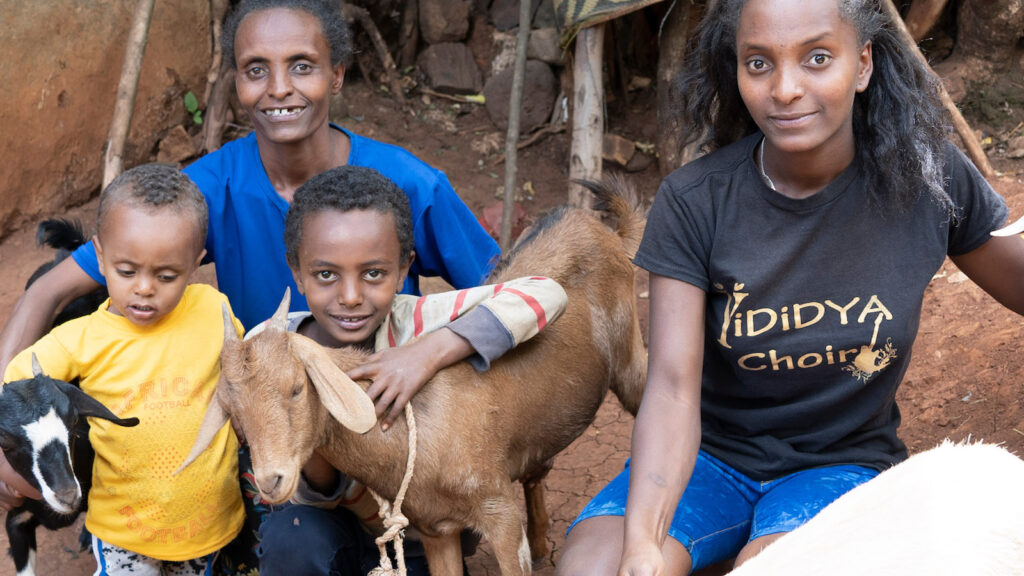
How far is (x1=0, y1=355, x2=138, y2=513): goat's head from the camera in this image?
2.90 metres

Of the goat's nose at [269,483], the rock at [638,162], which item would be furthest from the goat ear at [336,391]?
the rock at [638,162]

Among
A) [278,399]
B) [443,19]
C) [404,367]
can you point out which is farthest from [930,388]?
[443,19]

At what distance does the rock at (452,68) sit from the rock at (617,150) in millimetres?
1496

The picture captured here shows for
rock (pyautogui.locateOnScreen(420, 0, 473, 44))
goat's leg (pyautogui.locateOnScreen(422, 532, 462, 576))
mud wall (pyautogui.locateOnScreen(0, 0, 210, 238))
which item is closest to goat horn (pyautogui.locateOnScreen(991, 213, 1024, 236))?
goat's leg (pyautogui.locateOnScreen(422, 532, 462, 576))

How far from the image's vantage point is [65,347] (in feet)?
10.0

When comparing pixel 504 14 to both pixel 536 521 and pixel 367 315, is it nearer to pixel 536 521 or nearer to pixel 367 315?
pixel 536 521

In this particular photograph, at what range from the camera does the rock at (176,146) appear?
7453 millimetres

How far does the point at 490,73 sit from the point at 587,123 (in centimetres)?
251

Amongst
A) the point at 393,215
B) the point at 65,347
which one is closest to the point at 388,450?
the point at 393,215

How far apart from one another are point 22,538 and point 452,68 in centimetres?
610

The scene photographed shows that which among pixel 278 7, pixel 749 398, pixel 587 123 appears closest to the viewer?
pixel 749 398

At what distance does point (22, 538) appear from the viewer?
379 centimetres

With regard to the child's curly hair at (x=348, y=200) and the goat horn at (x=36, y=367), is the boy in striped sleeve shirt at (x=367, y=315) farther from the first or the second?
the goat horn at (x=36, y=367)

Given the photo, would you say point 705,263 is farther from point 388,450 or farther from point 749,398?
point 388,450
